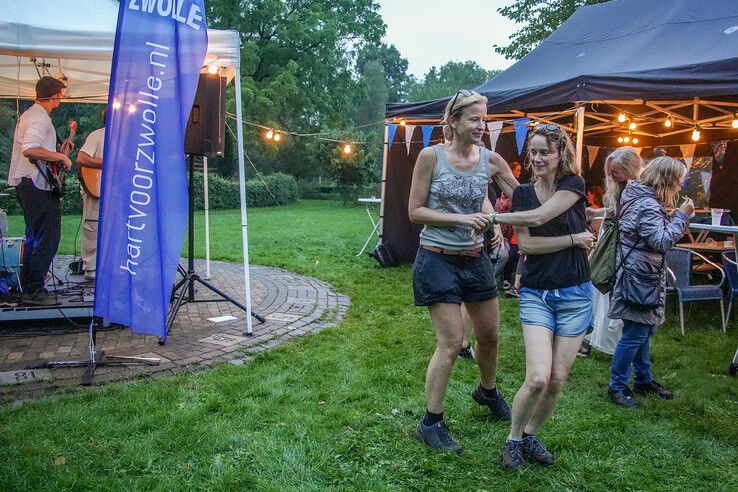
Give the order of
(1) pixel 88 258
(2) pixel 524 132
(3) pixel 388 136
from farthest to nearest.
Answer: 1. (3) pixel 388 136
2. (2) pixel 524 132
3. (1) pixel 88 258

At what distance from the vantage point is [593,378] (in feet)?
13.6

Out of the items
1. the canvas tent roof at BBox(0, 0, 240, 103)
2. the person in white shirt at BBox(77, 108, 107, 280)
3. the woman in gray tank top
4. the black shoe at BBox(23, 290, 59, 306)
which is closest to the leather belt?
the woman in gray tank top

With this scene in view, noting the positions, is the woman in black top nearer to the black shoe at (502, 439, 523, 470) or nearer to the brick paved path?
the black shoe at (502, 439, 523, 470)

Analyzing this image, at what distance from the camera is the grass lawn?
2.60m

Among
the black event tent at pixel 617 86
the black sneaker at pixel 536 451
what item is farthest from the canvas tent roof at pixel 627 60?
the black sneaker at pixel 536 451

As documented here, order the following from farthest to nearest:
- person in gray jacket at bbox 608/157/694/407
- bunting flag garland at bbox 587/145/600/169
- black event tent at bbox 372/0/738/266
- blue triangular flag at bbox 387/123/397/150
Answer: bunting flag garland at bbox 587/145/600/169 < blue triangular flag at bbox 387/123/397/150 < black event tent at bbox 372/0/738/266 < person in gray jacket at bbox 608/157/694/407

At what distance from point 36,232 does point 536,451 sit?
482 cm

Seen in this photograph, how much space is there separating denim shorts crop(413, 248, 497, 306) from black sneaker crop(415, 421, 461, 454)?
0.69 metres

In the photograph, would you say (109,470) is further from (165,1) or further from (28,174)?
(28,174)

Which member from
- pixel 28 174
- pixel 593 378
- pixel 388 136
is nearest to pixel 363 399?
pixel 593 378

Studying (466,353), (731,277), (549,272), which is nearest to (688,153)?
(731,277)

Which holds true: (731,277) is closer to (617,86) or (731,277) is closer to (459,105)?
(617,86)

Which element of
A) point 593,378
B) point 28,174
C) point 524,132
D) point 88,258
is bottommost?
point 593,378

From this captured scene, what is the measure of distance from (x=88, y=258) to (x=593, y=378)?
578 centimetres
